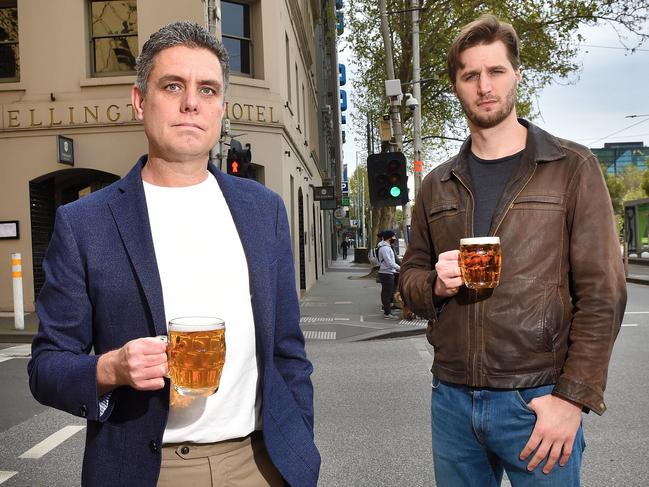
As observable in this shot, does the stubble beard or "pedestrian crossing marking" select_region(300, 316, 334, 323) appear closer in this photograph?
the stubble beard

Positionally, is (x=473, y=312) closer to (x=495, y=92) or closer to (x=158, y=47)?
(x=495, y=92)

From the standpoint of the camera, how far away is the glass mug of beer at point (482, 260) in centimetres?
198

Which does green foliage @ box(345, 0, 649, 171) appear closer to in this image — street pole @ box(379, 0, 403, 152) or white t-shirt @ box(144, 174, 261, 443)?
street pole @ box(379, 0, 403, 152)

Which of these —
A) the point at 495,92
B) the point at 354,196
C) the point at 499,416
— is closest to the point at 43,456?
the point at 499,416

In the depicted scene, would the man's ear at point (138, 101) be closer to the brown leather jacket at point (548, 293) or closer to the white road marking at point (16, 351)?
the brown leather jacket at point (548, 293)

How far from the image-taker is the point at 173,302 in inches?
70.6

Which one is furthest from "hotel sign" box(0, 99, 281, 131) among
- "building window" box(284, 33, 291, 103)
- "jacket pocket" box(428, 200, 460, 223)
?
"jacket pocket" box(428, 200, 460, 223)

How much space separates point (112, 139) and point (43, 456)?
11.0 m

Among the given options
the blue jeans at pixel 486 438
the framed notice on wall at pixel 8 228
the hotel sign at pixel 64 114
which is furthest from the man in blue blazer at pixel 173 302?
the framed notice on wall at pixel 8 228

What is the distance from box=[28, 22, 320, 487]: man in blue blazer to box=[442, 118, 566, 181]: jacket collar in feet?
2.37

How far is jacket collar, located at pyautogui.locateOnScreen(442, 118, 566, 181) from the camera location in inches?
83.4

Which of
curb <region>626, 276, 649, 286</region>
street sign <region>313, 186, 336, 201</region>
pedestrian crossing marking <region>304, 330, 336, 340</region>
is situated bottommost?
curb <region>626, 276, 649, 286</region>

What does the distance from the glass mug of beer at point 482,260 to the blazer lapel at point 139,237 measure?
910 millimetres

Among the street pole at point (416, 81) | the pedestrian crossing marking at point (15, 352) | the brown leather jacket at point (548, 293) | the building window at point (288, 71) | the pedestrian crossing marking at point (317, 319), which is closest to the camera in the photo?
the brown leather jacket at point (548, 293)
